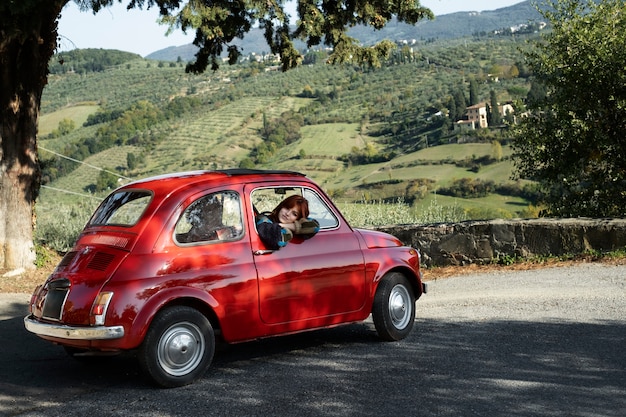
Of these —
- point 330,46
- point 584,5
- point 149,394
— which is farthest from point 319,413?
point 584,5

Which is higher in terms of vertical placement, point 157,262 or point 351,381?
point 157,262

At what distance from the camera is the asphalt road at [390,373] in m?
5.61

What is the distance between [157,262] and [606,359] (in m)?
3.72

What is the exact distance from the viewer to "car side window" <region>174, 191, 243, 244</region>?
6762 millimetres

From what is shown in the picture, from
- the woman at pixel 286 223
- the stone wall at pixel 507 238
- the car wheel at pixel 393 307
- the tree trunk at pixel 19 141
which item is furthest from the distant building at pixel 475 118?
the woman at pixel 286 223

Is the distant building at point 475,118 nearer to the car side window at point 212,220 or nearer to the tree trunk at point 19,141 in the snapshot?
the tree trunk at point 19,141

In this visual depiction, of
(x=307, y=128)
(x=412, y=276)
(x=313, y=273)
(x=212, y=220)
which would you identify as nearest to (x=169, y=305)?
(x=212, y=220)

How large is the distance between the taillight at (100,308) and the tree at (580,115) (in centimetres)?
1346

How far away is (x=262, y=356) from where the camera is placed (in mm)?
7527

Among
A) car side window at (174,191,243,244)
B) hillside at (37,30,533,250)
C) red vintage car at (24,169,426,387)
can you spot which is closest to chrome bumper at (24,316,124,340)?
red vintage car at (24,169,426,387)

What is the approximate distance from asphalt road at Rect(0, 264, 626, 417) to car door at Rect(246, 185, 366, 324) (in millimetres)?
408

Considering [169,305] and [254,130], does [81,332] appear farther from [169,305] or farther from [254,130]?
[254,130]

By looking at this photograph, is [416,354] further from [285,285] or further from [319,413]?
[319,413]

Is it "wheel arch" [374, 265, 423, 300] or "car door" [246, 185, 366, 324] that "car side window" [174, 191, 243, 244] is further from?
"wheel arch" [374, 265, 423, 300]
